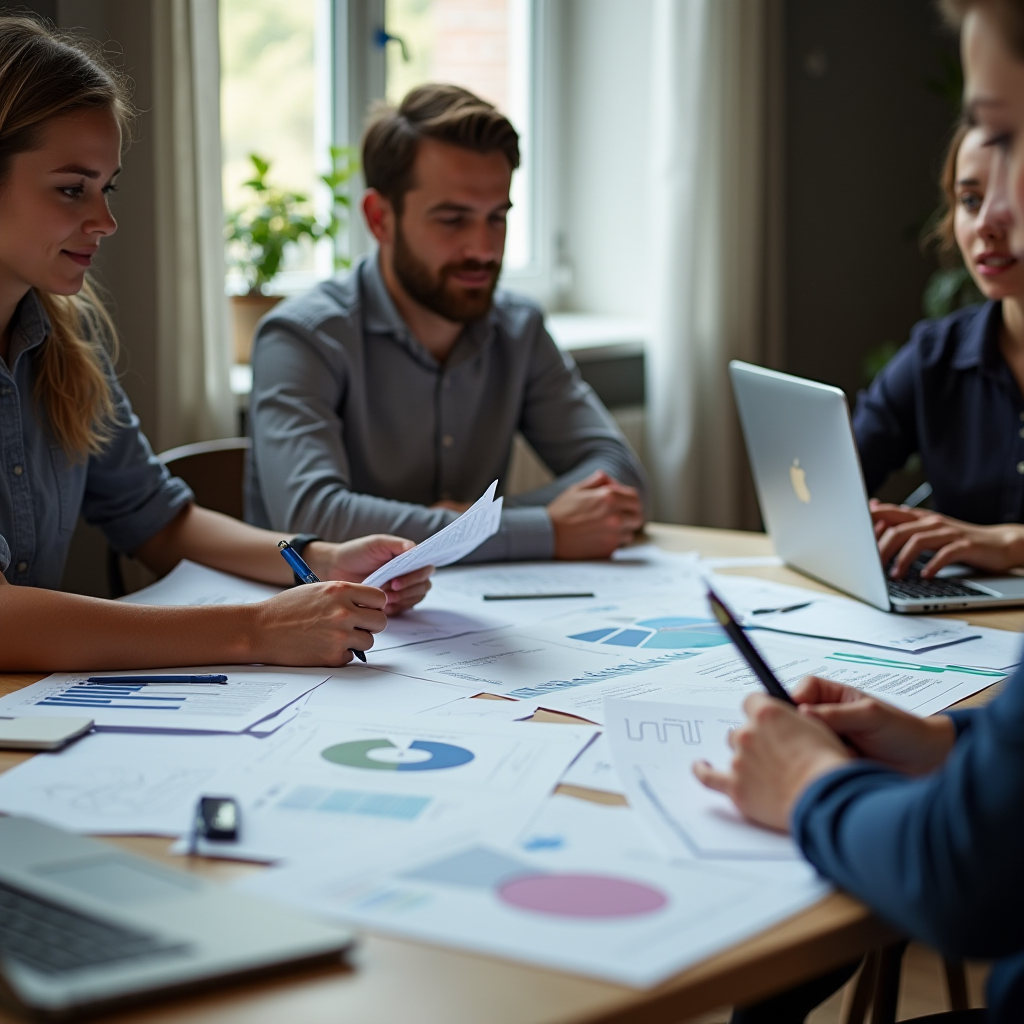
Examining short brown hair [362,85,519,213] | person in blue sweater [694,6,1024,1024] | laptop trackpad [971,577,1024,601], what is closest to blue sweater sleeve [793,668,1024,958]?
person in blue sweater [694,6,1024,1024]

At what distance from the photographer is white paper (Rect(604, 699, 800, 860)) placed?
0.89m

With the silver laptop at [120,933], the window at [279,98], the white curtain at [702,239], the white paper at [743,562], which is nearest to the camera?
the silver laptop at [120,933]

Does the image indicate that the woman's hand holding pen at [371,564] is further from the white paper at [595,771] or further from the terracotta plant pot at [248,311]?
the terracotta plant pot at [248,311]

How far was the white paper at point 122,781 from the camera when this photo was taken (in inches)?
36.8

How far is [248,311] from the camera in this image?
106 inches

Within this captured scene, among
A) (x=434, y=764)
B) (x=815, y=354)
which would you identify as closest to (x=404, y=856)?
(x=434, y=764)

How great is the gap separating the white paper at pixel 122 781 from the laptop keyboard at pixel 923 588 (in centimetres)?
90

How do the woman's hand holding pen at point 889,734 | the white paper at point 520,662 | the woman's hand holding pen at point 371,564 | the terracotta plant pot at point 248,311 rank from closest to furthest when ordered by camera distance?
the woman's hand holding pen at point 889,734
the white paper at point 520,662
the woman's hand holding pen at point 371,564
the terracotta plant pot at point 248,311

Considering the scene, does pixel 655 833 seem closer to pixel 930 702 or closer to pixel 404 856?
pixel 404 856

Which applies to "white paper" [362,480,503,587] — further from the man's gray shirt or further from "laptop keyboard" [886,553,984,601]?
"laptop keyboard" [886,553,984,601]

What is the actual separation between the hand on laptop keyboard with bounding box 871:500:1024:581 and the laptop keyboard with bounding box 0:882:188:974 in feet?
4.05

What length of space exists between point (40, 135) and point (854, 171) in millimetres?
3052

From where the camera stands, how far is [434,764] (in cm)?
103

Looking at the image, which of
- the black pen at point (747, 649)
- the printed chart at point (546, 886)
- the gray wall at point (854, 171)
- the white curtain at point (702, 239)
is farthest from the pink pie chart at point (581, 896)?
the gray wall at point (854, 171)
